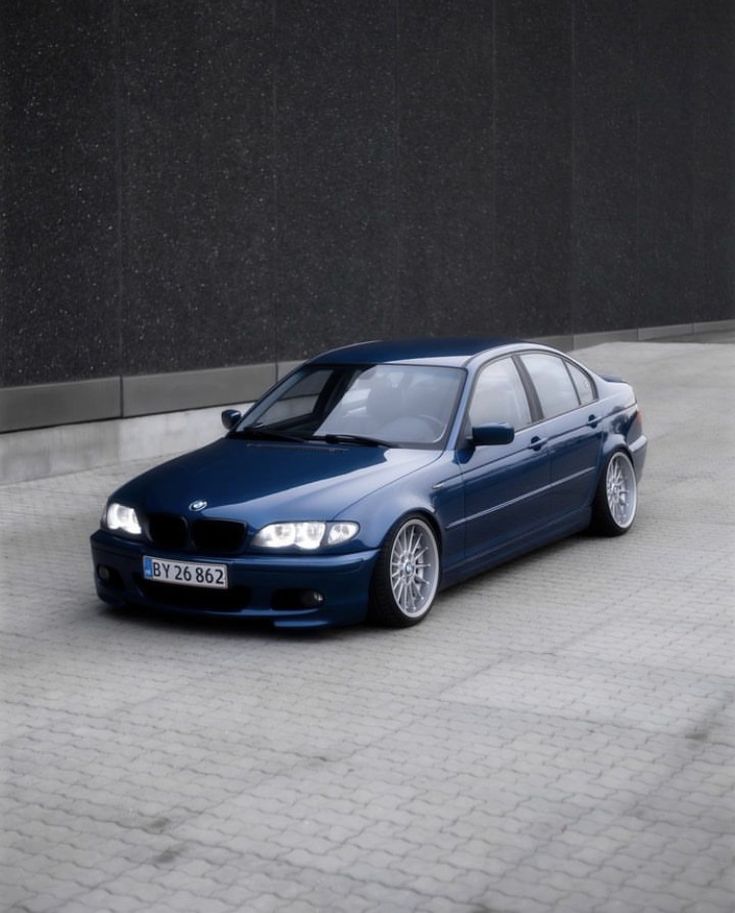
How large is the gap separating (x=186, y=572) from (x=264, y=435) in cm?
147

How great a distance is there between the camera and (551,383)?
390 inches

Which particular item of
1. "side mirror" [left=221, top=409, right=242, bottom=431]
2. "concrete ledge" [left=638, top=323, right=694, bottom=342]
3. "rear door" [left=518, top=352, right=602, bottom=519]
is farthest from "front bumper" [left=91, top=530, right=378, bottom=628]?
"concrete ledge" [left=638, top=323, right=694, bottom=342]

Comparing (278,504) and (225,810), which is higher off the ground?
(278,504)

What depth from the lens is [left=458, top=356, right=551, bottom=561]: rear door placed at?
28.2 ft

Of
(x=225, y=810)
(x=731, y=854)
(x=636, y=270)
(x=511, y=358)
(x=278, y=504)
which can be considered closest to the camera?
(x=731, y=854)

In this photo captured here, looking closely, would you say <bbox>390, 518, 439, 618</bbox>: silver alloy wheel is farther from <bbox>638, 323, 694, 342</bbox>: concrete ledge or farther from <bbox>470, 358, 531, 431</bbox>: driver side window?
<bbox>638, 323, 694, 342</bbox>: concrete ledge

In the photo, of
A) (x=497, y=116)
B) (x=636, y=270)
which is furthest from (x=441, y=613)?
(x=636, y=270)

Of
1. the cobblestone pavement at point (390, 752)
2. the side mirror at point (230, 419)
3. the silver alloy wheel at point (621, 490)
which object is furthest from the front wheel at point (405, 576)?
the silver alloy wheel at point (621, 490)

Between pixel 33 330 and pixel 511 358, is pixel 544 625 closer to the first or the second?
pixel 511 358

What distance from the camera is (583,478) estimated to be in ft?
32.4

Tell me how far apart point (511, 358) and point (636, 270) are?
16.9m

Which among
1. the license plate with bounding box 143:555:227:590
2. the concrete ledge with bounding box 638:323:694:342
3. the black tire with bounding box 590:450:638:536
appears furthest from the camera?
the concrete ledge with bounding box 638:323:694:342

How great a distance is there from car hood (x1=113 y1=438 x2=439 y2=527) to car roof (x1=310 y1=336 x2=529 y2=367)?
918mm

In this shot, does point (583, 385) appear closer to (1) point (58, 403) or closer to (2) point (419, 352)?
(2) point (419, 352)
